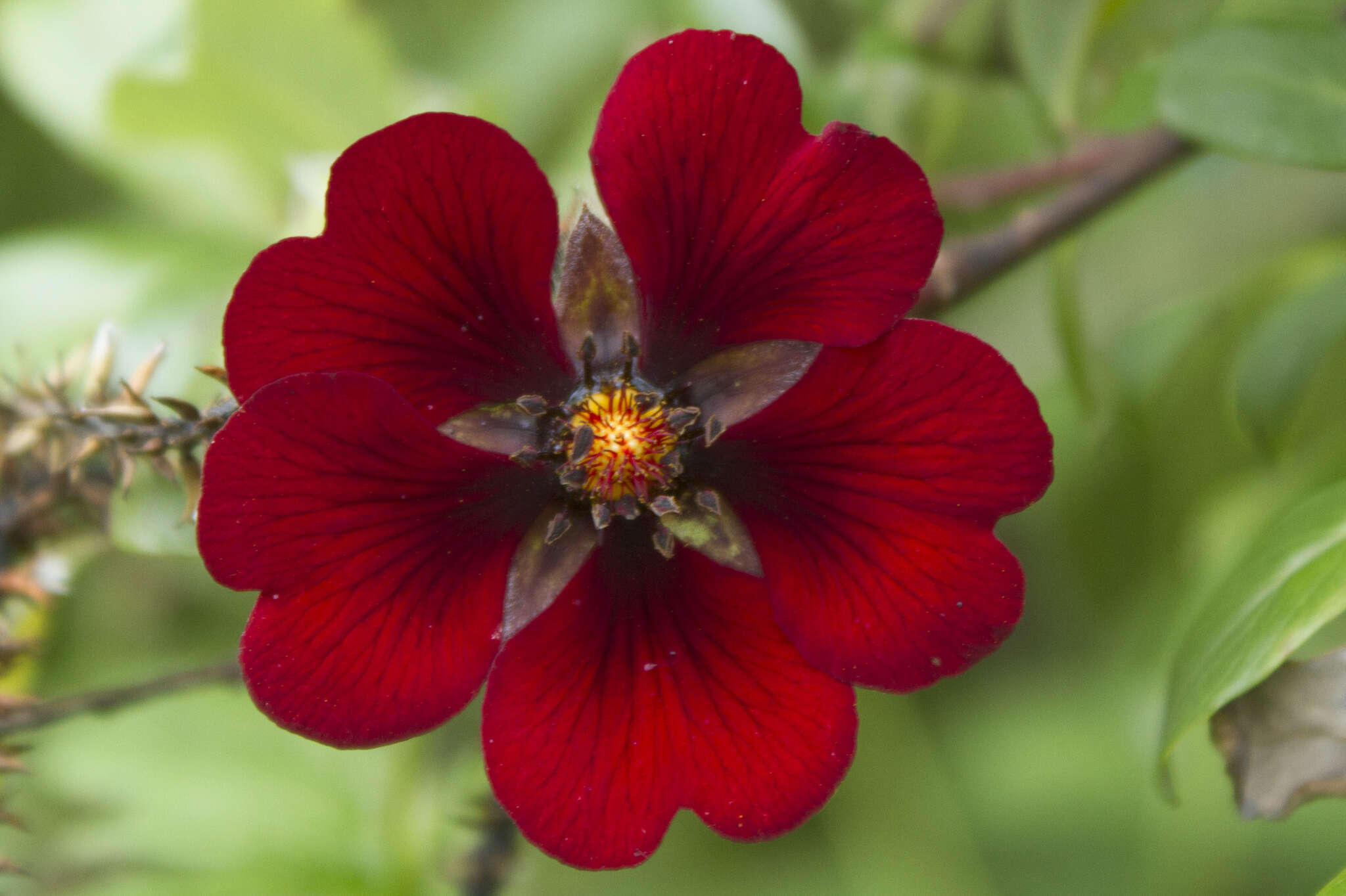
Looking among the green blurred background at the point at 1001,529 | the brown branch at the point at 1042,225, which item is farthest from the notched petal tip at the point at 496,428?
the green blurred background at the point at 1001,529

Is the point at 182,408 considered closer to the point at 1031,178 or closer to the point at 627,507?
the point at 627,507

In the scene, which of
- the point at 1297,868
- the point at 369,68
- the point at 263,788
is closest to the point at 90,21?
the point at 369,68

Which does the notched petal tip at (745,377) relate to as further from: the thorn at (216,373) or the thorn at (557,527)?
the thorn at (216,373)

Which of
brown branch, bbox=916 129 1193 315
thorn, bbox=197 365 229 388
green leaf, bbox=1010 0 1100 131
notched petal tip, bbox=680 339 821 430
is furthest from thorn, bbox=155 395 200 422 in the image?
green leaf, bbox=1010 0 1100 131

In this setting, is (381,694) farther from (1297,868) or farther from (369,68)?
(1297,868)

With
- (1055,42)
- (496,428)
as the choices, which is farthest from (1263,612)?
(1055,42)

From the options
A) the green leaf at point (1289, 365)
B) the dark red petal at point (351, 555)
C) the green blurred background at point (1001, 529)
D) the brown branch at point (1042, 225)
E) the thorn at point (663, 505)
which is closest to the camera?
the dark red petal at point (351, 555)

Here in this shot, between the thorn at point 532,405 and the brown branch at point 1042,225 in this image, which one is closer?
the thorn at point 532,405

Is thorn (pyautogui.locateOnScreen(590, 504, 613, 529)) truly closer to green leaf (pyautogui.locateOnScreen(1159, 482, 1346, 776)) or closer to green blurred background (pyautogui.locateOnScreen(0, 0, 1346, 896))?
green leaf (pyautogui.locateOnScreen(1159, 482, 1346, 776))
